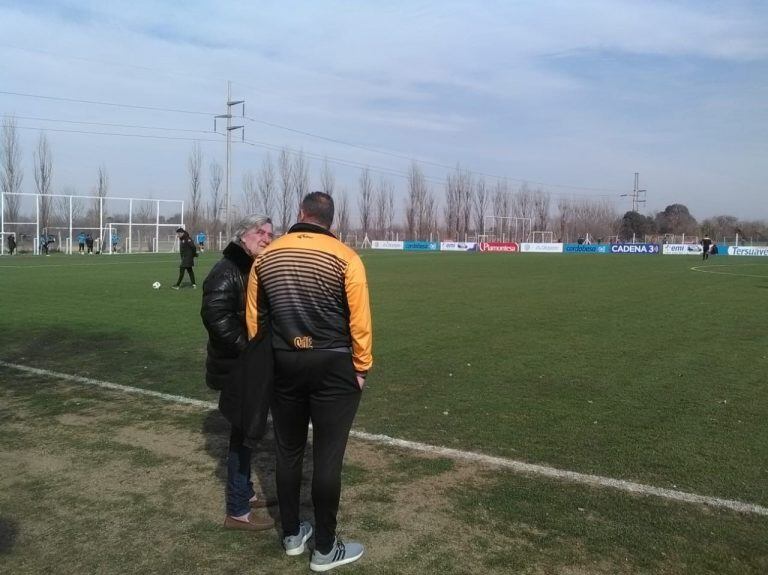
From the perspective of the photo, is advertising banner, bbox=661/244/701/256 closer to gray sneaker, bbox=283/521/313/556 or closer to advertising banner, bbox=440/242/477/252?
advertising banner, bbox=440/242/477/252

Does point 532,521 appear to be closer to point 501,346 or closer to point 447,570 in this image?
point 447,570

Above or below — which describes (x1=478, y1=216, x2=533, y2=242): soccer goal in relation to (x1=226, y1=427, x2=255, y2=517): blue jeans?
above

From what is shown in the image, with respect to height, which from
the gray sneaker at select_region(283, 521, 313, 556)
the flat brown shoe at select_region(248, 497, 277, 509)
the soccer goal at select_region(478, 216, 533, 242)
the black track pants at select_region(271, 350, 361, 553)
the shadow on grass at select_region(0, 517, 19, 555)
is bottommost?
the shadow on grass at select_region(0, 517, 19, 555)

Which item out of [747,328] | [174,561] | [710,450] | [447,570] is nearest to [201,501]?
[174,561]

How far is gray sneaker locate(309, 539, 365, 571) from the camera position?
3414 mm

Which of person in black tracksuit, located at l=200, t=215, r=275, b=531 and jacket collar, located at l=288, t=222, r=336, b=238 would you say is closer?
jacket collar, located at l=288, t=222, r=336, b=238

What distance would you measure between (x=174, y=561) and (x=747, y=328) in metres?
11.8

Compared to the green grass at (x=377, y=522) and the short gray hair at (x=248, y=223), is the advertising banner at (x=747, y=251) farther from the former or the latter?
the short gray hair at (x=248, y=223)

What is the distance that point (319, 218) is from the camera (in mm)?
3365

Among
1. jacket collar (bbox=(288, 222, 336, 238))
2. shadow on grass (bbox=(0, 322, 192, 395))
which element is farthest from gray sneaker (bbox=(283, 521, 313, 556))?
shadow on grass (bbox=(0, 322, 192, 395))

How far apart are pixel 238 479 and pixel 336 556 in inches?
33.0

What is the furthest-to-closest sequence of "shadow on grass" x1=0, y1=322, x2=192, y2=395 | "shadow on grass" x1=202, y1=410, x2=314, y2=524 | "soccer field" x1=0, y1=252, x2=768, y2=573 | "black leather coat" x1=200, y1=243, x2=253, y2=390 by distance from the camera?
"shadow on grass" x1=0, y1=322, x2=192, y2=395
"soccer field" x1=0, y1=252, x2=768, y2=573
"shadow on grass" x1=202, y1=410, x2=314, y2=524
"black leather coat" x1=200, y1=243, x2=253, y2=390

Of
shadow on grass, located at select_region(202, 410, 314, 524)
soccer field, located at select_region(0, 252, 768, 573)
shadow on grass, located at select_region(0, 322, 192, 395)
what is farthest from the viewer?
shadow on grass, located at select_region(0, 322, 192, 395)

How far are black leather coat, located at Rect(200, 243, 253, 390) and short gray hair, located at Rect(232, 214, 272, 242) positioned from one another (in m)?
0.06
